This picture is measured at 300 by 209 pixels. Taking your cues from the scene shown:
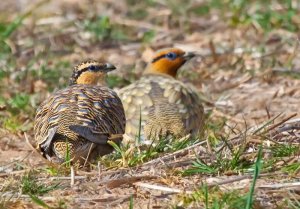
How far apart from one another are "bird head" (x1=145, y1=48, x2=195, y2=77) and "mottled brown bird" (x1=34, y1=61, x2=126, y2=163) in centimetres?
254

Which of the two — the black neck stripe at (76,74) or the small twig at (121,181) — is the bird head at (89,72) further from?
the small twig at (121,181)

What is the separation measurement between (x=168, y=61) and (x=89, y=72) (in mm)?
1719

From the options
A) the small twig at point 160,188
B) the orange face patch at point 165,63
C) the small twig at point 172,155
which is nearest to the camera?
the small twig at point 160,188

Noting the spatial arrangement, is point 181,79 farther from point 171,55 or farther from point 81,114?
point 81,114

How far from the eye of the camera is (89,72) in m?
8.84

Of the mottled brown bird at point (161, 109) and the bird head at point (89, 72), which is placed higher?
the bird head at point (89, 72)

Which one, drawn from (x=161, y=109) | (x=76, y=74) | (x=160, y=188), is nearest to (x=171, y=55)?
(x=161, y=109)

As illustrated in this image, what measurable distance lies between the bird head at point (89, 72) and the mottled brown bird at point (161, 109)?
0.36m

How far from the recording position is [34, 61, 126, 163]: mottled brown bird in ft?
22.7

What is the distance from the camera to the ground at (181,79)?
6.02 m

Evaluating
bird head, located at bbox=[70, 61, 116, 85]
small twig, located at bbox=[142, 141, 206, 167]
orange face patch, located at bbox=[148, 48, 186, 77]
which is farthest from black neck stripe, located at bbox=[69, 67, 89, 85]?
small twig, located at bbox=[142, 141, 206, 167]

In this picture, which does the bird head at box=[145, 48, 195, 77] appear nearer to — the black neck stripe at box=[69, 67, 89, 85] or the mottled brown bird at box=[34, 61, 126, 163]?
the black neck stripe at box=[69, 67, 89, 85]

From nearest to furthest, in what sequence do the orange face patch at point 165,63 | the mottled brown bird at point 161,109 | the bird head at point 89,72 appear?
the mottled brown bird at point 161,109
the bird head at point 89,72
the orange face patch at point 165,63

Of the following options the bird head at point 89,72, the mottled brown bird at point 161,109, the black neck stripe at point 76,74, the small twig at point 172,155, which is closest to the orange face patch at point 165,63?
the mottled brown bird at point 161,109
